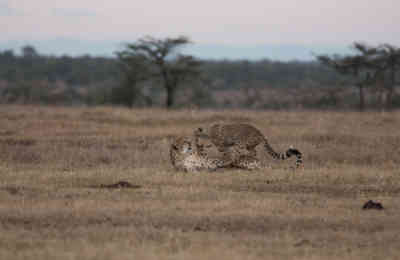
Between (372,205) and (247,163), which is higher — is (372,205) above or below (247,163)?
below

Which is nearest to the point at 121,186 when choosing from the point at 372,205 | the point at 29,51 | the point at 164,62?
the point at 372,205

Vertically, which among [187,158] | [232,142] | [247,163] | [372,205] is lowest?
[372,205]

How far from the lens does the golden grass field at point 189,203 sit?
25.3 ft

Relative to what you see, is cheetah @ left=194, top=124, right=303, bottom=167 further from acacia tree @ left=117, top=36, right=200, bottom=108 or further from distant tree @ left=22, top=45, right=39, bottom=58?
distant tree @ left=22, top=45, right=39, bottom=58

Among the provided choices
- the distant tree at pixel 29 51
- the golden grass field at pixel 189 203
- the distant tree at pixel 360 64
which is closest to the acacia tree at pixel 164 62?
the distant tree at pixel 360 64

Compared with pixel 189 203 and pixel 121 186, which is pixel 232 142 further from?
pixel 189 203

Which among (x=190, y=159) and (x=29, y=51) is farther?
(x=29, y=51)

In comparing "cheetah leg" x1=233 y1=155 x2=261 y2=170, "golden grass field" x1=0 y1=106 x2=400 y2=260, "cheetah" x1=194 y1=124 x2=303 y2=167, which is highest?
"cheetah" x1=194 y1=124 x2=303 y2=167

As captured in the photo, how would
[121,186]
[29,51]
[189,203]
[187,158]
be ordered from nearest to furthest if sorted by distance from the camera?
[189,203], [121,186], [187,158], [29,51]

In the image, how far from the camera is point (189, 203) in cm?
988

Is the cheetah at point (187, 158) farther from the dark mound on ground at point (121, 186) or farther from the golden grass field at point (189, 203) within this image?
the dark mound on ground at point (121, 186)

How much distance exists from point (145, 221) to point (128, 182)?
2811mm

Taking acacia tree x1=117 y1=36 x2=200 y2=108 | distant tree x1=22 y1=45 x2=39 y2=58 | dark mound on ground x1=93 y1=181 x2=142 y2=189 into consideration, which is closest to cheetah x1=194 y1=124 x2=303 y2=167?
dark mound on ground x1=93 y1=181 x2=142 y2=189

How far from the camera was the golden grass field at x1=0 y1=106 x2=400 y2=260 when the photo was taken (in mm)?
7715
